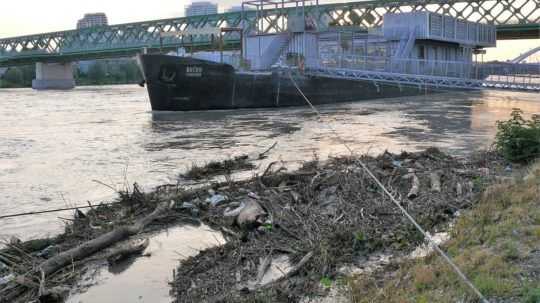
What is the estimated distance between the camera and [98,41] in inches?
4400

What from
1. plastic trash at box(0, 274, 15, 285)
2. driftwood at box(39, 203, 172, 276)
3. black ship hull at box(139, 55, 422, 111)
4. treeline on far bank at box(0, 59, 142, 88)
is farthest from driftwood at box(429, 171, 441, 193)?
treeline on far bank at box(0, 59, 142, 88)

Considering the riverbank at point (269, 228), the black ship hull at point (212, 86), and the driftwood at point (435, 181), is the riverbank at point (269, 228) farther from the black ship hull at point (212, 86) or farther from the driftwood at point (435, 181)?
the black ship hull at point (212, 86)

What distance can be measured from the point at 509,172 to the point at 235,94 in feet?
80.9

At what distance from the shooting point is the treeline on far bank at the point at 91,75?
115938mm

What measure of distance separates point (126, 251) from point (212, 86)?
26.8 meters

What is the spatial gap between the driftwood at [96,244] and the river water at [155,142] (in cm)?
145

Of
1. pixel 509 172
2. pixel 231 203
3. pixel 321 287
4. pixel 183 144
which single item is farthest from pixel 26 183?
pixel 509 172

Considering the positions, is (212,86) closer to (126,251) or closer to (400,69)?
(400,69)

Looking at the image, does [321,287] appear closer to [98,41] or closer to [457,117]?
[457,117]

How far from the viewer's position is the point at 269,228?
7672 millimetres

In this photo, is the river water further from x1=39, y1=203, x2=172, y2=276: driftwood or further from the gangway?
the gangway

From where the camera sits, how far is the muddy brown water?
772cm

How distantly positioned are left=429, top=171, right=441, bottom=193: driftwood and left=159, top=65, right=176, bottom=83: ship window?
77.3ft

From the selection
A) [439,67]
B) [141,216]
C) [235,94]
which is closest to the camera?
[141,216]
